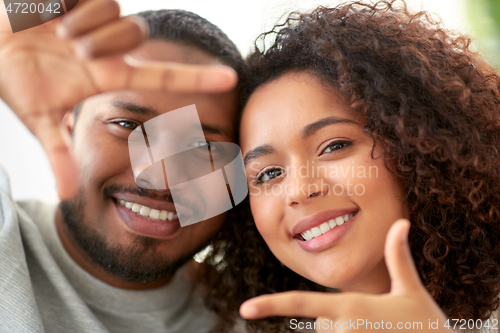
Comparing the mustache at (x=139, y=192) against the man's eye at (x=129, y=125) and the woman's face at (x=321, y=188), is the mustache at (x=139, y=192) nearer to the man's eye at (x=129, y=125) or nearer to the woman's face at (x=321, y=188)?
the man's eye at (x=129, y=125)

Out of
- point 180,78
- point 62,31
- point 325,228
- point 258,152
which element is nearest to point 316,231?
point 325,228

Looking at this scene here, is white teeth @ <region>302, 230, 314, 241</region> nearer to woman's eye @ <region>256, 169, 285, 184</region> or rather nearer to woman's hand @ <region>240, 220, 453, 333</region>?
woman's eye @ <region>256, 169, 285, 184</region>

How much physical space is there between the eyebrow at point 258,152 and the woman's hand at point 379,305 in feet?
1.54

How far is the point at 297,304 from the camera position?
2.12 feet

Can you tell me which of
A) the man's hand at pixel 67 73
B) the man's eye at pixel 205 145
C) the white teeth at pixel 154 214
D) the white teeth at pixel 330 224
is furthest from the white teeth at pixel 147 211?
the white teeth at pixel 330 224

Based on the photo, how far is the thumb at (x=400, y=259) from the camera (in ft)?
2.17

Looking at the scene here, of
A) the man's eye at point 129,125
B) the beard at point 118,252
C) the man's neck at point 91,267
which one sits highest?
the man's eye at point 129,125

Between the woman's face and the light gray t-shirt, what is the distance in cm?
51

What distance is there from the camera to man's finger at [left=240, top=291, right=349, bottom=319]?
63cm

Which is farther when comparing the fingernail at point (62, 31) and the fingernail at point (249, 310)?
the fingernail at point (62, 31)

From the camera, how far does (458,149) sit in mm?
1019

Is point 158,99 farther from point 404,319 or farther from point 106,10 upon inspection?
point 404,319

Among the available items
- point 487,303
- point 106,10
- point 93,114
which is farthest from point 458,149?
point 93,114

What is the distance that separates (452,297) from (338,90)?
2.07 feet
